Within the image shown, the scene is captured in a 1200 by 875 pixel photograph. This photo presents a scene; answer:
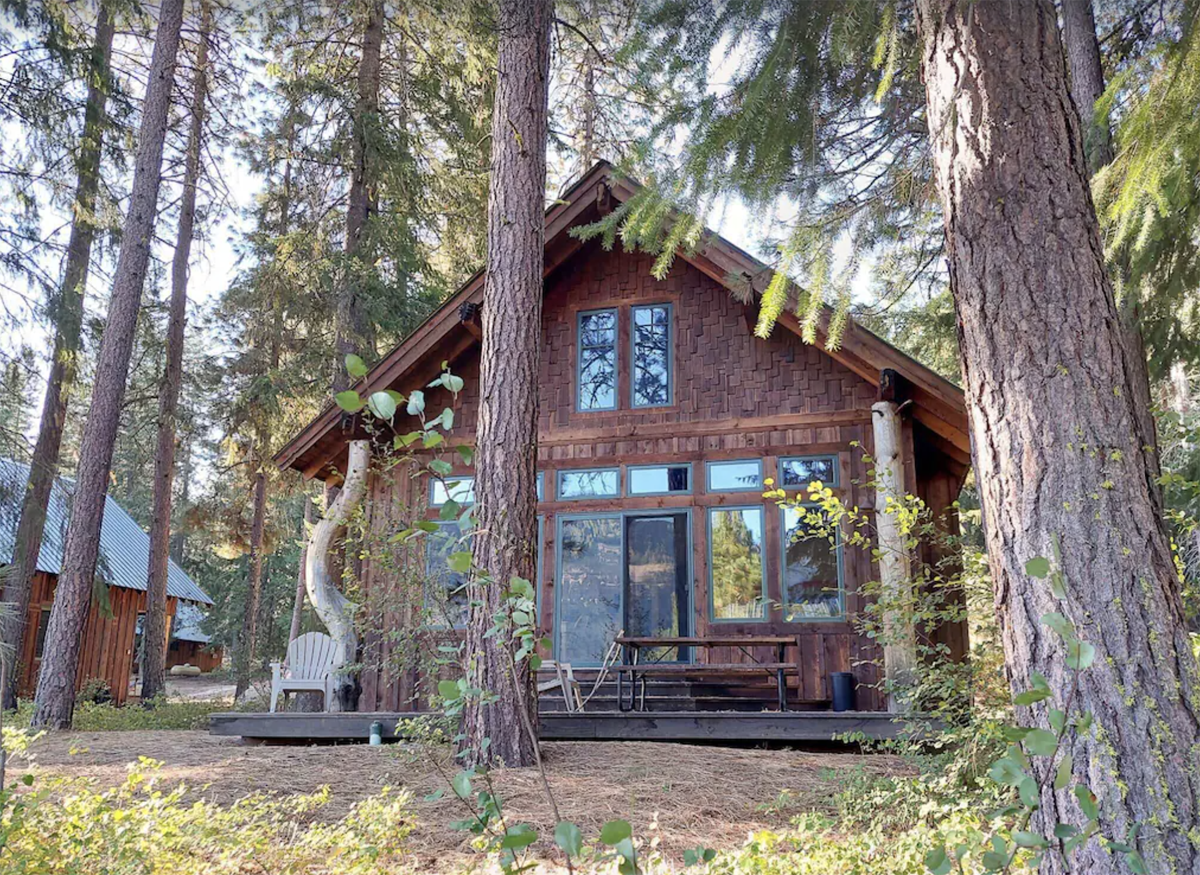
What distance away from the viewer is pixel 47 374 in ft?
40.8

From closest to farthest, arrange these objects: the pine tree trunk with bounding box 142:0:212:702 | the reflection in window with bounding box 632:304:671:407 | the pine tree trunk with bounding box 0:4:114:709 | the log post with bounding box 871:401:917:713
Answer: the log post with bounding box 871:401:917:713, the reflection in window with bounding box 632:304:671:407, the pine tree trunk with bounding box 0:4:114:709, the pine tree trunk with bounding box 142:0:212:702

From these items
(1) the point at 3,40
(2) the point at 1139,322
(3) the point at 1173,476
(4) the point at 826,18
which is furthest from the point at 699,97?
(1) the point at 3,40

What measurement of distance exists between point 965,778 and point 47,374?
12.4 meters

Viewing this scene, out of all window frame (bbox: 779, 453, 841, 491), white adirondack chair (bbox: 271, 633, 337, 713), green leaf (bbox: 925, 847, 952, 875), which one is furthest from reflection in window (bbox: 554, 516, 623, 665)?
green leaf (bbox: 925, 847, 952, 875)

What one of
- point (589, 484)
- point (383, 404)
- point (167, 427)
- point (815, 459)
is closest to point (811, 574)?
point (815, 459)

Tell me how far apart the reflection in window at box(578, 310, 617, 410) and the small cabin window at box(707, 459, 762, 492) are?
4.61 ft

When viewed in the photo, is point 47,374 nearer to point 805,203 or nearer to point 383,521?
point 383,521

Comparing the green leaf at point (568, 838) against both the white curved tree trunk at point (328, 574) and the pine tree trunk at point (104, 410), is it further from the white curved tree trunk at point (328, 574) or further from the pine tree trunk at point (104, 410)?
the pine tree trunk at point (104, 410)

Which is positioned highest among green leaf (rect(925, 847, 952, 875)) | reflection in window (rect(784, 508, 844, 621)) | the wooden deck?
reflection in window (rect(784, 508, 844, 621))

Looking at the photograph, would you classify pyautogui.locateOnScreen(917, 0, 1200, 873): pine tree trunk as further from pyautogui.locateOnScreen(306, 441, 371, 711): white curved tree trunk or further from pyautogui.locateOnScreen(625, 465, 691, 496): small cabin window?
pyautogui.locateOnScreen(306, 441, 371, 711): white curved tree trunk

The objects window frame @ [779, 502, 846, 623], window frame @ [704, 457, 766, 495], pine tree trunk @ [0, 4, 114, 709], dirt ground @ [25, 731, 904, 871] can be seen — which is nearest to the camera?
dirt ground @ [25, 731, 904, 871]

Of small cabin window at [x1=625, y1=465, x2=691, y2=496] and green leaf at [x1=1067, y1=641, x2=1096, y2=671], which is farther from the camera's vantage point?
small cabin window at [x1=625, y1=465, x2=691, y2=496]

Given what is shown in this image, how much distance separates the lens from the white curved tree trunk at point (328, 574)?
9.73 meters

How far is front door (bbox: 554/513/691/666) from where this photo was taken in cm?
980
